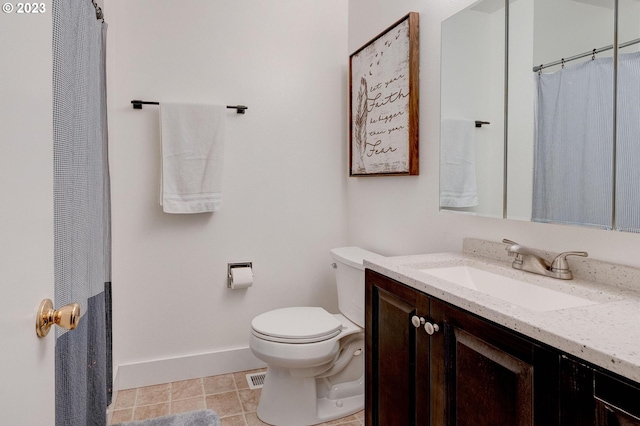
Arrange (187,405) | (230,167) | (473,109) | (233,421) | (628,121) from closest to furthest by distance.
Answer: (628,121) < (473,109) < (233,421) < (187,405) < (230,167)

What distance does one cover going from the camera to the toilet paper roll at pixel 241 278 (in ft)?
7.84

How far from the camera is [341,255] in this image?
217 centimetres

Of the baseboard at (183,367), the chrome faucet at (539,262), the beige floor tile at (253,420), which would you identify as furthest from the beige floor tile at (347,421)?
the chrome faucet at (539,262)

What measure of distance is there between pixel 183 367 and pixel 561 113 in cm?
225

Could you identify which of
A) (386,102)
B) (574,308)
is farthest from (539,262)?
(386,102)

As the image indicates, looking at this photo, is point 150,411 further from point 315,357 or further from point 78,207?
point 78,207

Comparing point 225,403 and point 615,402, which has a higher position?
point 615,402

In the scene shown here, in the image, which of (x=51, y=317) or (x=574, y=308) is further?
(x=574, y=308)

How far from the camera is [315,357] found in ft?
6.08

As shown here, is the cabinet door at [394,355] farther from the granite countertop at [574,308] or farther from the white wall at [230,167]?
the white wall at [230,167]

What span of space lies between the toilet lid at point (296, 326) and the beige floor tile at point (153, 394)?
712mm

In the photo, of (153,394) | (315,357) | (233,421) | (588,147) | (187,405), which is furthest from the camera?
(153,394)

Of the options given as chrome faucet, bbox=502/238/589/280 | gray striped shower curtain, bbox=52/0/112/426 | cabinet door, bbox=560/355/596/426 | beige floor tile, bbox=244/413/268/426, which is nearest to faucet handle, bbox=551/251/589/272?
chrome faucet, bbox=502/238/589/280

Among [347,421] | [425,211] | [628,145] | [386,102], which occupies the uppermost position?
[386,102]
